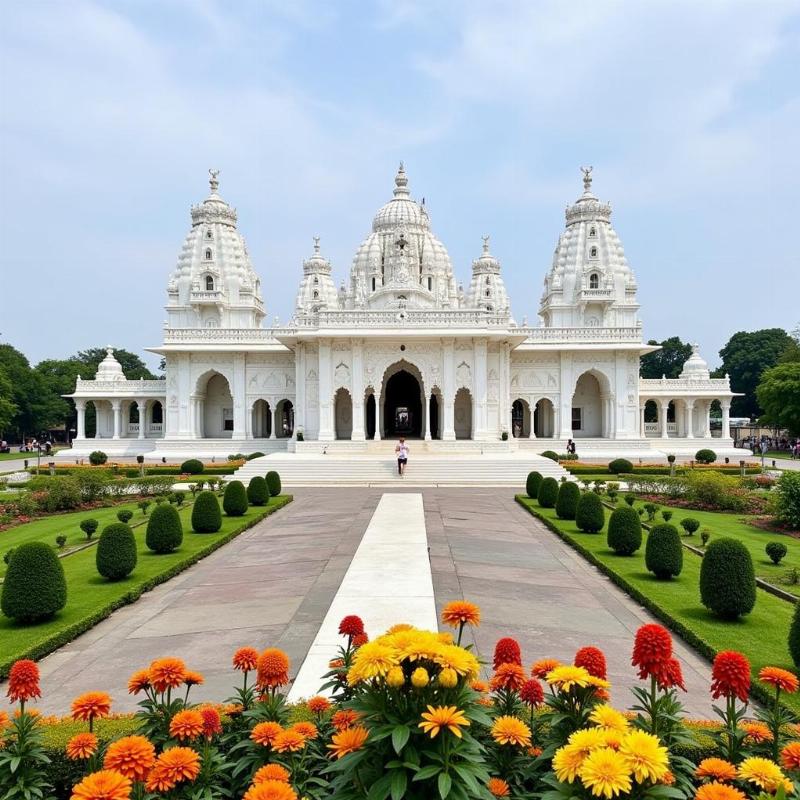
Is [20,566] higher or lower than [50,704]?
higher

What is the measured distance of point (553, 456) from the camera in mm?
33344

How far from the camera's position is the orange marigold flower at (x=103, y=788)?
2999 mm

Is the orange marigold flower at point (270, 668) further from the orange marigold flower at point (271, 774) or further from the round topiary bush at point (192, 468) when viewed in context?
the round topiary bush at point (192, 468)

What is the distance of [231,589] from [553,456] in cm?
2456

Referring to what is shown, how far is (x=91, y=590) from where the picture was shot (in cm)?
1108

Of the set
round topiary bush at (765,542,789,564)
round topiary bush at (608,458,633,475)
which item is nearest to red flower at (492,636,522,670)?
round topiary bush at (765,542,789,564)

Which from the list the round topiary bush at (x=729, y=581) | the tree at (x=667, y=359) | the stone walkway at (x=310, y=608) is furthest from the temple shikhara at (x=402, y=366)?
the tree at (x=667, y=359)

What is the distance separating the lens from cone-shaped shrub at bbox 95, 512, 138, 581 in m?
11.4

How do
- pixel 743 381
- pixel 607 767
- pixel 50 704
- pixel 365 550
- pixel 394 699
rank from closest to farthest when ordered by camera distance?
pixel 607 767 → pixel 394 699 → pixel 50 704 → pixel 365 550 → pixel 743 381

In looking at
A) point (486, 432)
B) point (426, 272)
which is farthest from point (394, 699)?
point (426, 272)

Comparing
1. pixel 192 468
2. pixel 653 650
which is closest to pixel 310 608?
pixel 653 650

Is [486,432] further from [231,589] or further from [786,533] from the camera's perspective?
[231,589]

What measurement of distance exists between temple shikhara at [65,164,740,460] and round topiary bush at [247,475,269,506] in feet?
41.8

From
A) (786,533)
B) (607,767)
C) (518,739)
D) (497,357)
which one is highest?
(497,357)
